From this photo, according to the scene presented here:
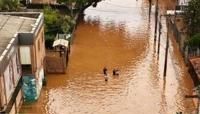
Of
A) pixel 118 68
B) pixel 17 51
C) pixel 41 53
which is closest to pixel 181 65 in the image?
pixel 118 68

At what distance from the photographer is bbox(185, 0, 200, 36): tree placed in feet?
161

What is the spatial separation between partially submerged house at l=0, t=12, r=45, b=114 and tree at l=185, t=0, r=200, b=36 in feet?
53.5

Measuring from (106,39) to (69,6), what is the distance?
8.33 m

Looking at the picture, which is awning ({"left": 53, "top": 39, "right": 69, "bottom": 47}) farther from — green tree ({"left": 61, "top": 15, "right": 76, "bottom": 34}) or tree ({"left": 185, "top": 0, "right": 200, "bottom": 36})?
tree ({"left": 185, "top": 0, "right": 200, "bottom": 36})

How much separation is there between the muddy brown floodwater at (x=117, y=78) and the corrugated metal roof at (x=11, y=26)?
530cm

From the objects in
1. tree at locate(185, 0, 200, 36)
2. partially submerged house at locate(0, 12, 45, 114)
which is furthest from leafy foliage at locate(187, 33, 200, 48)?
partially submerged house at locate(0, 12, 45, 114)

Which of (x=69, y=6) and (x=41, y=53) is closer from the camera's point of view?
(x=41, y=53)

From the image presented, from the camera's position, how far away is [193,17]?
49.6 meters

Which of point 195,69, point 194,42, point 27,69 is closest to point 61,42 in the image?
point 27,69

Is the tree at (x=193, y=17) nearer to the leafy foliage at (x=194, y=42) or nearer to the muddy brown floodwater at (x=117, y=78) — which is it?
the muddy brown floodwater at (x=117, y=78)

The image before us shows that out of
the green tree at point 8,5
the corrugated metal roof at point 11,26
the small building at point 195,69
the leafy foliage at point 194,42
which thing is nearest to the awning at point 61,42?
the corrugated metal roof at point 11,26

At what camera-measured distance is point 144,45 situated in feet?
170

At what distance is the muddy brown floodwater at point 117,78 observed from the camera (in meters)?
36.9

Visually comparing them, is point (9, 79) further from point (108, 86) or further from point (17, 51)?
point (108, 86)
